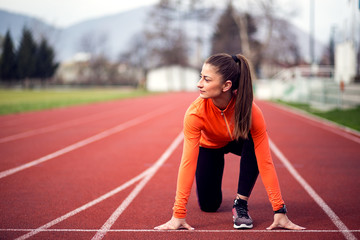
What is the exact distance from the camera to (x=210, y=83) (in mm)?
3295

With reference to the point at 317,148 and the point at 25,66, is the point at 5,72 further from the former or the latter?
the point at 317,148

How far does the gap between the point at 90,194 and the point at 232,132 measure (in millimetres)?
2140

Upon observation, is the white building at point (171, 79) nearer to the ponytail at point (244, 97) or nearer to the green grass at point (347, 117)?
the green grass at point (347, 117)

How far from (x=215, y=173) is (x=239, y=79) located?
1057 millimetres

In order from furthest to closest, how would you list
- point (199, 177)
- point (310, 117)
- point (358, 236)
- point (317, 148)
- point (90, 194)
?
point (310, 117) < point (317, 148) < point (90, 194) < point (199, 177) < point (358, 236)

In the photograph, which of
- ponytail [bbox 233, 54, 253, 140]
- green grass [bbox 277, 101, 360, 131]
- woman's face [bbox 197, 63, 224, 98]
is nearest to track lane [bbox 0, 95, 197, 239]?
woman's face [bbox 197, 63, 224, 98]

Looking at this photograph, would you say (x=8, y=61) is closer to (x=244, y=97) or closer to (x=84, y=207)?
(x=84, y=207)

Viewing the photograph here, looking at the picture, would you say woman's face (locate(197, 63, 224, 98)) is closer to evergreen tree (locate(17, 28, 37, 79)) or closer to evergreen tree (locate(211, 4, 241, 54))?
evergreen tree (locate(17, 28, 37, 79))

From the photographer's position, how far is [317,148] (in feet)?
27.5

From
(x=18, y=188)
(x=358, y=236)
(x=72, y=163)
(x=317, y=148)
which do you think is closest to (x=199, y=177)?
(x=358, y=236)

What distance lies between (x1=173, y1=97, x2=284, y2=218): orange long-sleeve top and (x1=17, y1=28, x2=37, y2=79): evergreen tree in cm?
5801

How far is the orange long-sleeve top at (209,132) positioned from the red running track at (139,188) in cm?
33

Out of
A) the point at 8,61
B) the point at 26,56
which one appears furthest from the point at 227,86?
the point at 26,56

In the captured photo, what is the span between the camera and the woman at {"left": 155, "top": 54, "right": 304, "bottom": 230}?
3.30m
